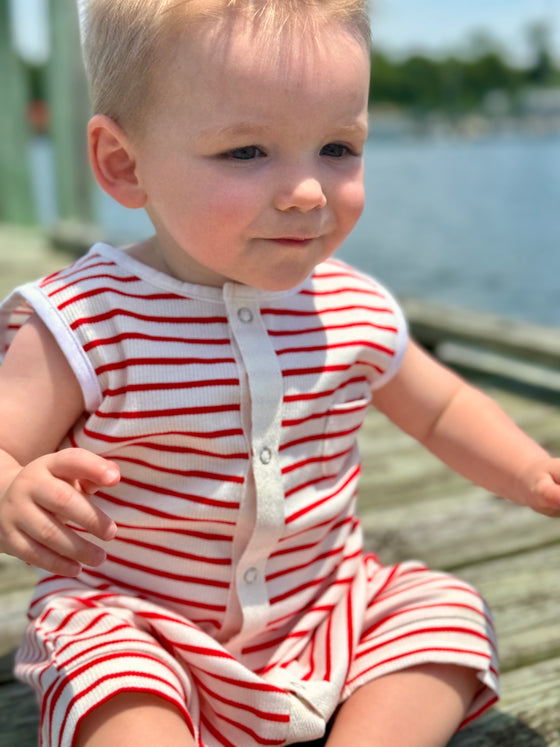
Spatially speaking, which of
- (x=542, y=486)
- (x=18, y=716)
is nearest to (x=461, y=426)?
(x=542, y=486)

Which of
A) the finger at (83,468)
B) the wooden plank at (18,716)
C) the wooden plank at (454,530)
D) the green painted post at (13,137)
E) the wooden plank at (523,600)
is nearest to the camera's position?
the finger at (83,468)

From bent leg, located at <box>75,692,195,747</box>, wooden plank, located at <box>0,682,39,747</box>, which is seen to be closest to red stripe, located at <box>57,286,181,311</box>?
bent leg, located at <box>75,692,195,747</box>

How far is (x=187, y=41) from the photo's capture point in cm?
107

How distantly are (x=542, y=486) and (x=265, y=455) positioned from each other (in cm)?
38

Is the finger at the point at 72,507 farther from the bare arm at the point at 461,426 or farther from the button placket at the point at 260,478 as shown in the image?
the bare arm at the point at 461,426

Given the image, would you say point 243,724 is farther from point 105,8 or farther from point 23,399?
point 105,8

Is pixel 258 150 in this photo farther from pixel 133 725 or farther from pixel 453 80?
pixel 453 80

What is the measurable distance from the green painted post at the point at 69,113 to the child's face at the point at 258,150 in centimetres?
480

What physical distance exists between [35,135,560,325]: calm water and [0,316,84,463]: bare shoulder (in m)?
2.80

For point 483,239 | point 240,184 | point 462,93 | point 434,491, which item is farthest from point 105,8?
point 462,93

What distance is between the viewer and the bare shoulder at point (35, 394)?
111 centimetres

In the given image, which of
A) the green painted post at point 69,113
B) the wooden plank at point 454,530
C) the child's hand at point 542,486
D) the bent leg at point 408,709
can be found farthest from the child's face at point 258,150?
the green painted post at point 69,113

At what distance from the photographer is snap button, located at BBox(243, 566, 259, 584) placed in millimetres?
1187

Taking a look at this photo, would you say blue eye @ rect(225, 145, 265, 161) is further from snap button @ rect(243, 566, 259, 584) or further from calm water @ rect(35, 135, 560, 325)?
calm water @ rect(35, 135, 560, 325)
